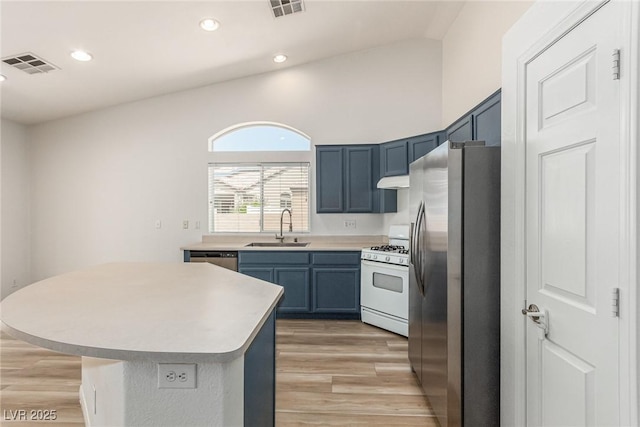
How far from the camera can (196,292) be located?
66.9 inches

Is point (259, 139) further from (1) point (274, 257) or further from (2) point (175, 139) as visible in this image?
(1) point (274, 257)

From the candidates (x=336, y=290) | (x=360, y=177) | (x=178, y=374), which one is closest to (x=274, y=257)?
(x=336, y=290)

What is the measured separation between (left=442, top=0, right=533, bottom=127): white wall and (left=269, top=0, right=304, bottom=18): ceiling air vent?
1.69m

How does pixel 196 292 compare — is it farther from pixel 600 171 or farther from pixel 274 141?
pixel 274 141

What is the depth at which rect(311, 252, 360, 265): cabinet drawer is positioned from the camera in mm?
4129

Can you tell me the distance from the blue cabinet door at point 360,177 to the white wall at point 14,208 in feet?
15.4

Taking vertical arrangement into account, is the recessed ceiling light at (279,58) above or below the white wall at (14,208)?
above

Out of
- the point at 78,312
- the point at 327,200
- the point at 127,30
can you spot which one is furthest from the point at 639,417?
the point at 127,30

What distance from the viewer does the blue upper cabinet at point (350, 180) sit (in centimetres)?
441

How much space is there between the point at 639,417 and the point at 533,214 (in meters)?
0.81

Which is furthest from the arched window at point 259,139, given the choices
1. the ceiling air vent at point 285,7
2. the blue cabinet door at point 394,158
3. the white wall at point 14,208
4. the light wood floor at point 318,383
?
the white wall at point 14,208

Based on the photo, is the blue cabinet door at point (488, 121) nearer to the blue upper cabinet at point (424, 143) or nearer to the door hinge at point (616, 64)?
the blue upper cabinet at point (424, 143)

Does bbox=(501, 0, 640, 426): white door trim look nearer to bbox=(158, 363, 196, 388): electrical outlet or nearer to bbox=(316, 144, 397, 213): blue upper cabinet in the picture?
bbox=(158, 363, 196, 388): electrical outlet

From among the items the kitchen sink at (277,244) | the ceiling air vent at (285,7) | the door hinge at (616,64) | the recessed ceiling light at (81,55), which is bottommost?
the kitchen sink at (277,244)
